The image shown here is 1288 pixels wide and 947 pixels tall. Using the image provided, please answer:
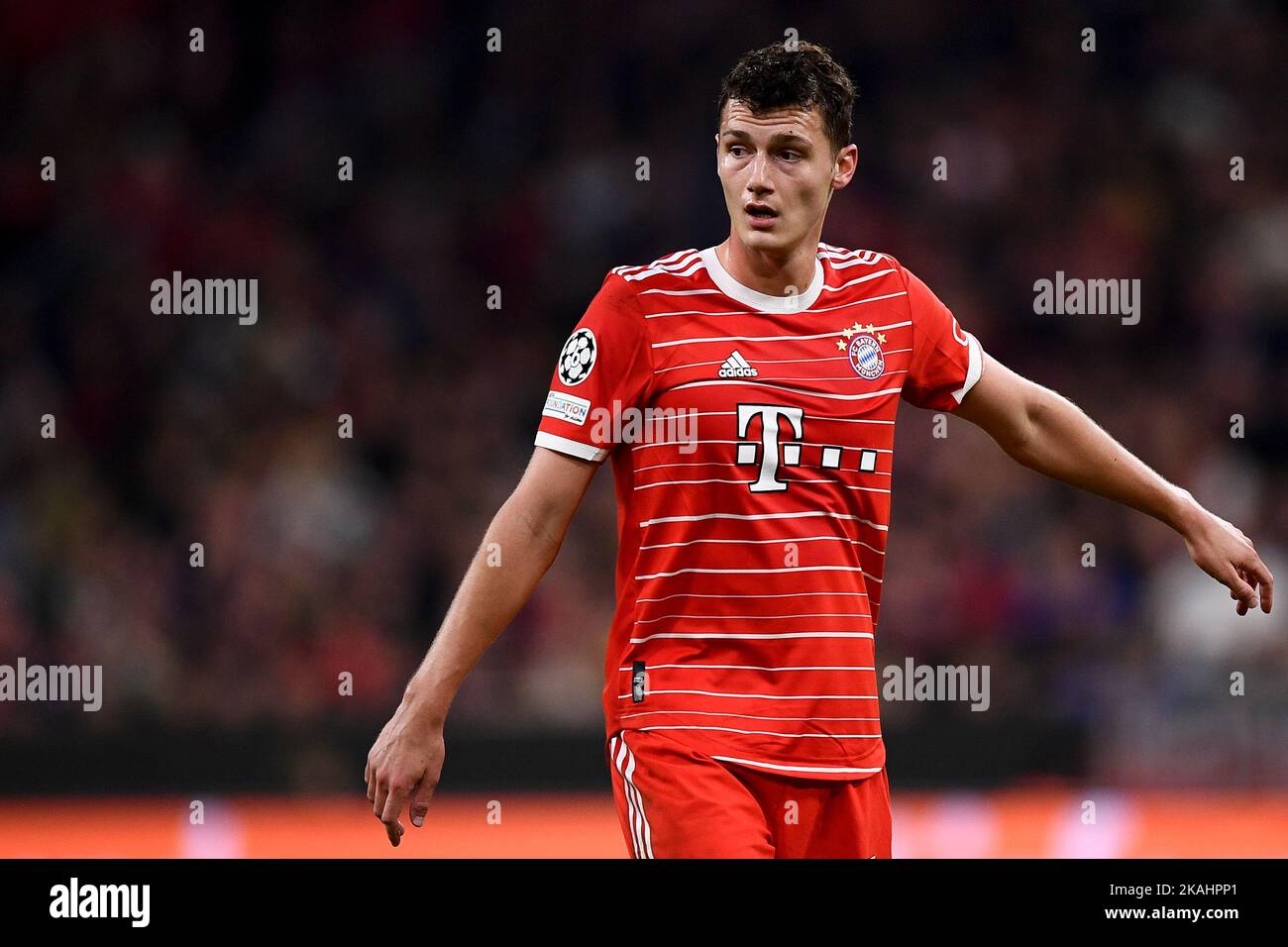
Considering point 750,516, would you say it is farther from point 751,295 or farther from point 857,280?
point 857,280

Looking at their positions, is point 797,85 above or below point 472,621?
above

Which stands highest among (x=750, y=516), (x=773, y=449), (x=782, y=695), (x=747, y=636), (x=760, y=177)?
(x=760, y=177)

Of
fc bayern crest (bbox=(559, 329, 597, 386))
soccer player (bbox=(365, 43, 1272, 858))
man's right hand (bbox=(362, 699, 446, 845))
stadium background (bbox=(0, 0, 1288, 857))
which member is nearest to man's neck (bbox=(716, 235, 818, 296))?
soccer player (bbox=(365, 43, 1272, 858))

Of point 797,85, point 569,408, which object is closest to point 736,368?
point 569,408

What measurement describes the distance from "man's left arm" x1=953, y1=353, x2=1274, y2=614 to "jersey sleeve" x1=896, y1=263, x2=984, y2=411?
0.15 ft

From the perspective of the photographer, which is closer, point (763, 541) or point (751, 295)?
point (763, 541)

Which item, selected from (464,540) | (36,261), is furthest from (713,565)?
(36,261)

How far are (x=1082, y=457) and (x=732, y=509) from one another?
39.0 inches

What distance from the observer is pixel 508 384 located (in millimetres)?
10258

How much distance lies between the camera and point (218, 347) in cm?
1015

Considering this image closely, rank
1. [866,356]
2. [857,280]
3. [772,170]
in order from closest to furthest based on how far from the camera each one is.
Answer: [772,170], [866,356], [857,280]

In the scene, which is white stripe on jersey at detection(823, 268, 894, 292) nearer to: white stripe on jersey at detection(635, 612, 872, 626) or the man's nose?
the man's nose

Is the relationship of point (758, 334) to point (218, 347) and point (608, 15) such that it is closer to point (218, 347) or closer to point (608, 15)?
point (218, 347)
